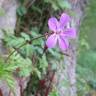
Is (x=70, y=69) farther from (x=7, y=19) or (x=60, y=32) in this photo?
(x=60, y=32)

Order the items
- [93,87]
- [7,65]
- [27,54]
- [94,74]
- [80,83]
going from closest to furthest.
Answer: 1. [7,65]
2. [27,54]
3. [80,83]
4. [93,87]
5. [94,74]

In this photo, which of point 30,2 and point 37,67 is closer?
point 37,67

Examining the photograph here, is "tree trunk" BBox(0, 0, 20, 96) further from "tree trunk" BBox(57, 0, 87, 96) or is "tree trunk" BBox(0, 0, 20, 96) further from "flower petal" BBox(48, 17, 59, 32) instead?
"flower petal" BBox(48, 17, 59, 32)

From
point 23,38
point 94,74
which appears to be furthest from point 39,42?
point 94,74

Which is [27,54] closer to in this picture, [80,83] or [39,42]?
[39,42]

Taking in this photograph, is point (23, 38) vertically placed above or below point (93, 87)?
above

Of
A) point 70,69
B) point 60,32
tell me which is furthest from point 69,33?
point 70,69

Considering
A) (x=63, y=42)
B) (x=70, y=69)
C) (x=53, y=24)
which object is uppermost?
(x=53, y=24)

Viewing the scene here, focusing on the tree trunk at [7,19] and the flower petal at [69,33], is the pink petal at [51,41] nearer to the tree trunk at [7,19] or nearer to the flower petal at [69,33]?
the flower petal at [69,33]

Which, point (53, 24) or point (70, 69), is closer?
point (53, 24)
